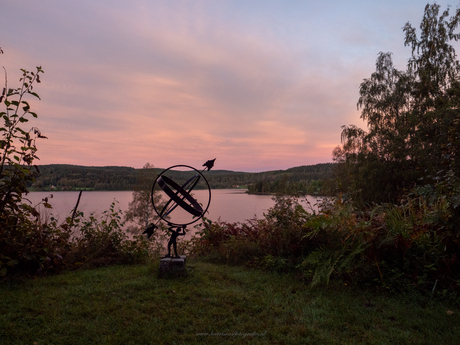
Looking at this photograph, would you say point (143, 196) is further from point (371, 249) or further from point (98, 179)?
point (371, 249)

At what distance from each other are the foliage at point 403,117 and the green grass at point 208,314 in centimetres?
1265

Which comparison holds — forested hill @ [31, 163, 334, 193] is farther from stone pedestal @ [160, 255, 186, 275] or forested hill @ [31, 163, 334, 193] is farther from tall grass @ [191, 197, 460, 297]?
tall grass @ [191, 197, 460, 297]

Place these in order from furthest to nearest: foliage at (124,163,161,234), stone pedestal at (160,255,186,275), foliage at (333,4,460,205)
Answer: foliage at (124,163,161,234), foliage at (333,4,460,205), stone pedestal at (160,255,186,275)

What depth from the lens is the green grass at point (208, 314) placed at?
3016mm

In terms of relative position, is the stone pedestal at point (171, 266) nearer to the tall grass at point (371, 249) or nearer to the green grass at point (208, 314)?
the green grass at point (208, 314)

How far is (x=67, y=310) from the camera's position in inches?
142

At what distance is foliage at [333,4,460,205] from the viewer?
16.4m

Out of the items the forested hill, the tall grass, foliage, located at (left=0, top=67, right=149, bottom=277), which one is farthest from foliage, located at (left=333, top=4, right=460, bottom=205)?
foliage, located at (left=0, top=67, right=149, bottom=277)

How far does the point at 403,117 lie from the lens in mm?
19641

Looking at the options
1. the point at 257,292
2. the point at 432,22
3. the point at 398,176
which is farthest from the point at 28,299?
the point at 432,22

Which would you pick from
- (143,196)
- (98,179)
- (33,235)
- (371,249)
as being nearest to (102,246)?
(33,235)

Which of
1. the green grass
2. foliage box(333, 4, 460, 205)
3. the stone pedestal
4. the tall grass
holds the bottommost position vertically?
the green grass

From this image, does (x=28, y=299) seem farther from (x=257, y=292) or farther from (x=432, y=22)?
(x=432, y=22)

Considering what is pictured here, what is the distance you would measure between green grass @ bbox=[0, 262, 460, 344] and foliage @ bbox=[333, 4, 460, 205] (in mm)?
12653
